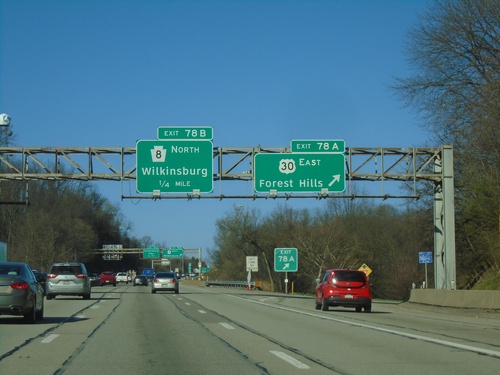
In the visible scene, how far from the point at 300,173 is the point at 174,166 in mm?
6059

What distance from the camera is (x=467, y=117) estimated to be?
38.9 meters

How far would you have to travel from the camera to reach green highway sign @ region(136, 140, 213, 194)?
113ft

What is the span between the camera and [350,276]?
89.9ft

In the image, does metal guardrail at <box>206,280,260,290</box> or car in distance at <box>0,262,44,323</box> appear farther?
metal guardrail at <box>206,280,260,290</box>

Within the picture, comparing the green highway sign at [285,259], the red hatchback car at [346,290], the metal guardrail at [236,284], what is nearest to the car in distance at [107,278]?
the metal guardrail at [236,284]

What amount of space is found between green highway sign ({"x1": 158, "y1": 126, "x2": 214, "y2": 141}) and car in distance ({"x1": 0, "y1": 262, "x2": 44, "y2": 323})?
16380 millimetres

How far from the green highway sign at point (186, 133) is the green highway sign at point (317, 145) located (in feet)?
13.6

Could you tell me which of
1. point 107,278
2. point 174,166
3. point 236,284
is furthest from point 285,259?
point 107,278

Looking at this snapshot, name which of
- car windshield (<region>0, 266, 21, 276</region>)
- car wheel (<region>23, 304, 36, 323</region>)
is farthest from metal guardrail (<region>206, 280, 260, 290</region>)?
car windshield (<region>0, 266, 21, 276</region>)

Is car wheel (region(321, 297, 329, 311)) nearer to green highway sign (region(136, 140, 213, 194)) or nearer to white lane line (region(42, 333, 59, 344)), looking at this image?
green highway sign (region(136, 140, 213, 194))

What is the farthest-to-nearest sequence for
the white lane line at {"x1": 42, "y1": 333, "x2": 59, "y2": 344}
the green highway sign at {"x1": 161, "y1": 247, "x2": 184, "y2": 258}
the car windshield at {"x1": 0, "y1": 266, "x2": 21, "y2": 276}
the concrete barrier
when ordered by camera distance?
the green highway sign at {"x1": 161, "y1": 247, "x2": 184, "y2": 258}, the concrete barrier, the car windshield at {"x1": 0, "y1": 266, "x2": 21, "y2": 276}, the white lane line at {"x1": 42, "y1": 333, "x2": 59, "y2": 344}

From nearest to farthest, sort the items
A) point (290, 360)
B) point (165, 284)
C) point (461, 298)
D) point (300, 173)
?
point (290, 360)
point (461, 298)
point (300, 173)
point (165, 284)

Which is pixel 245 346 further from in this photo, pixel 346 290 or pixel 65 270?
pixel 65 270

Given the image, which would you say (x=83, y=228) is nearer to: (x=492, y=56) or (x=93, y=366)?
(x=492, y=56)
